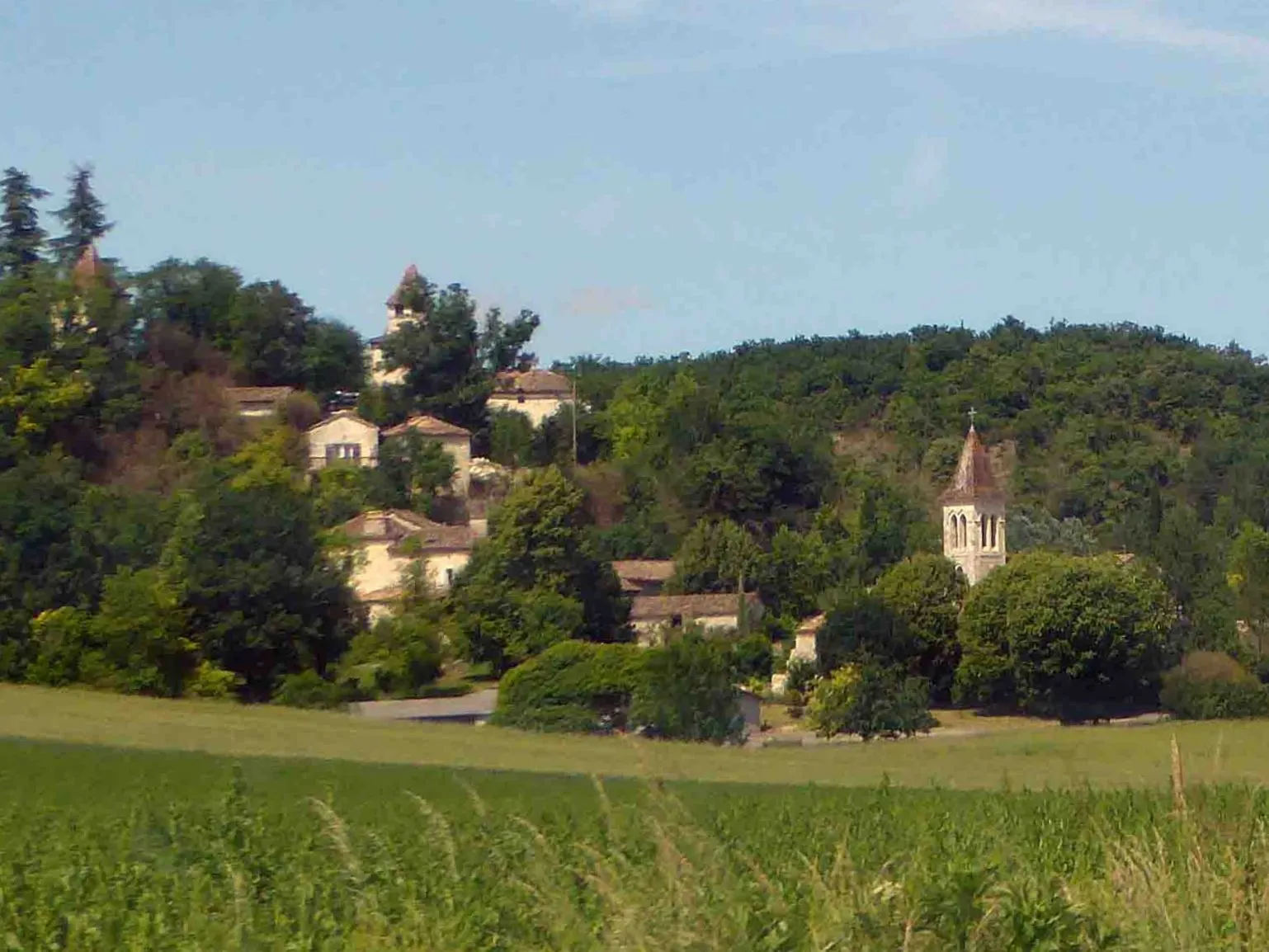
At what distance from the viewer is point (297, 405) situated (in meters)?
79.7

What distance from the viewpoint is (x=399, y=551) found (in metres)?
71.8

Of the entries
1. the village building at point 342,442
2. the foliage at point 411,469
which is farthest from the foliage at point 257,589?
the foliage at point 411,469

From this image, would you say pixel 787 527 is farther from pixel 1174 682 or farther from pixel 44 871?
pixel 44 871

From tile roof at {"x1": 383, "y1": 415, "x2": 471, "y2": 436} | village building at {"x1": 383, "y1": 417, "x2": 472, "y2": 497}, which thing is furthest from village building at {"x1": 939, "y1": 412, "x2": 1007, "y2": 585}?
tile roof at {"x1": 383, "y1": 415, "x2": 471, "y2": 436}

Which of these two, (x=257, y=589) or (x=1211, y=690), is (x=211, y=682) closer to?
(x=257, y=589)

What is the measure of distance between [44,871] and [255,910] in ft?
4.61

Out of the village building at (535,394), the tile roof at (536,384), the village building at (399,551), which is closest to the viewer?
the village building at (399,551)

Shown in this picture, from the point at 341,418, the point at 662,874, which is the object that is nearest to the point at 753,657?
the point at 341,418

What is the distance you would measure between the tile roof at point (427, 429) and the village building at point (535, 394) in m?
9.05

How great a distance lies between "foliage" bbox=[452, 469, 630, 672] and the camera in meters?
63.5

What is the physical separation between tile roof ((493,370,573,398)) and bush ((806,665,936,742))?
1458 inches

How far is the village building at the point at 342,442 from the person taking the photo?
79.2 m

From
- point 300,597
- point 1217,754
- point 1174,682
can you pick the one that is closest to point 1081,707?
point 1174,682

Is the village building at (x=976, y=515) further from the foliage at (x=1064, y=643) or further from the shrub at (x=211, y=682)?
the shrub at (x=211, y=682)
